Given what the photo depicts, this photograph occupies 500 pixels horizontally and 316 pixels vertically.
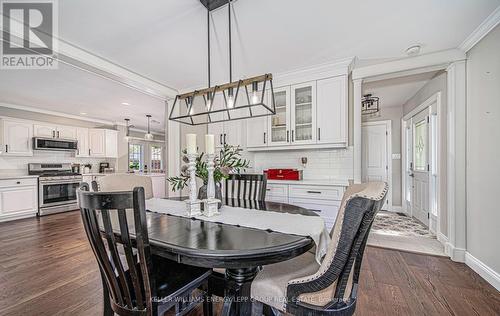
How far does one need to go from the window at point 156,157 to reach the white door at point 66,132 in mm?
2856

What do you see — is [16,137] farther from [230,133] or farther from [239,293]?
[239,293]

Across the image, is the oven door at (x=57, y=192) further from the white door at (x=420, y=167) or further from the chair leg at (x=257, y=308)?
the white door at (x=420, y=167)

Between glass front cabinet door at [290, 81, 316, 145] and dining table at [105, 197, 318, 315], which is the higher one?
glass front cabinet door at [290, 81, 316, 145]

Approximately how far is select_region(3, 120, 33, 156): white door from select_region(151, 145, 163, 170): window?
362 centimetres

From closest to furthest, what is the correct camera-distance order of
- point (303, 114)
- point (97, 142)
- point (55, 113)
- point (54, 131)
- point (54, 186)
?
point (303, 114) → point (54, 186) → point (54, 131) → point (55, 113) → point (97, 142)

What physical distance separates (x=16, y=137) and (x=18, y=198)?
1281mm

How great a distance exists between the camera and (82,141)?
18.5 feet

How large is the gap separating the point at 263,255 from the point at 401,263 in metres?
2.25


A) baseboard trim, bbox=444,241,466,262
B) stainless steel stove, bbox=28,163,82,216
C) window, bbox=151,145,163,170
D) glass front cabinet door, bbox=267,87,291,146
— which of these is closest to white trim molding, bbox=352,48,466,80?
glass front cabinet door, bbox=267,87,291,146

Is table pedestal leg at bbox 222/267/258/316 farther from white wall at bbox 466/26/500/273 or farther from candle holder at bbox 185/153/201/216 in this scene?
white wall at bbox 466/26/500/273

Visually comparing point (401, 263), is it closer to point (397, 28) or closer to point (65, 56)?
point (397, 28)

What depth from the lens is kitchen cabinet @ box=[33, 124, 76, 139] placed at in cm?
489

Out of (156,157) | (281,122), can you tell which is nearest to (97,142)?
(156,157)

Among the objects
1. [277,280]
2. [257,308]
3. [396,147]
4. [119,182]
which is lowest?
[257,308]
